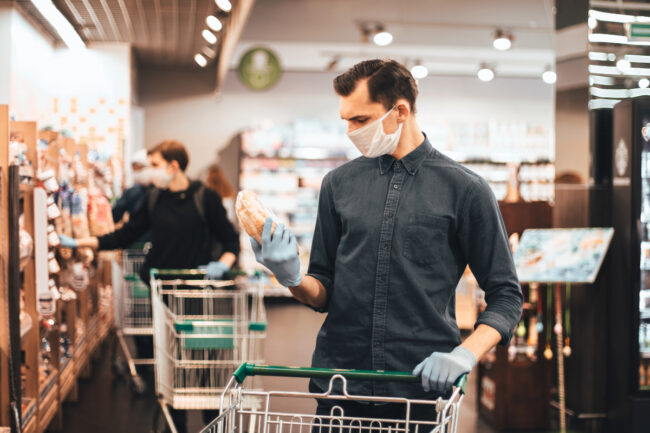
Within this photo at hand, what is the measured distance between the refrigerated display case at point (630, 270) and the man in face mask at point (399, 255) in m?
2.92

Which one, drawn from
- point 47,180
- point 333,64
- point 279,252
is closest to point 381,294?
point 279,252

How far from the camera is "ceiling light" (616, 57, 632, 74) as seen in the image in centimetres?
485

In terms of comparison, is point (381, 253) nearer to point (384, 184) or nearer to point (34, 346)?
point (384, 184)

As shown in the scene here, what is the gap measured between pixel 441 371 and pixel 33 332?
2922 mm

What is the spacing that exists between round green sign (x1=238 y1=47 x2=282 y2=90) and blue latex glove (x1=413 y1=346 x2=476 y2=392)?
378 inches

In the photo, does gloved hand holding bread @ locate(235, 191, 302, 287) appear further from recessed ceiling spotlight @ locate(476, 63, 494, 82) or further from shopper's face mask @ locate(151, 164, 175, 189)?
recessed ceiling spotlight @ locate(476, 63, 494, 82)

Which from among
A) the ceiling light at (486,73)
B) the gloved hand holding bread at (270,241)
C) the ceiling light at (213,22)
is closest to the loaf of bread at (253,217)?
the gloved hand holding bread at (270,241)

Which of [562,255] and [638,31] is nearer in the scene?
[562,255]

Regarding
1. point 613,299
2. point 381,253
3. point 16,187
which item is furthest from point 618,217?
point 16,187

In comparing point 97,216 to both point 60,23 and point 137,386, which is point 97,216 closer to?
point 137,386

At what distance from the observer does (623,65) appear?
4859 millimetres

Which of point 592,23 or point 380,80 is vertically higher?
point 592,23

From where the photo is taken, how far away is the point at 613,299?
4730 millimetres

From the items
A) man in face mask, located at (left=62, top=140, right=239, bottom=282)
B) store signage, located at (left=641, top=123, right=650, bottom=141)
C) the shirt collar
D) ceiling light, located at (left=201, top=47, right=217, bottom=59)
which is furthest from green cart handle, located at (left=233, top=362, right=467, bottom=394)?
ceiling light, located at (left=201, top=47, right=217, bottom=59)
